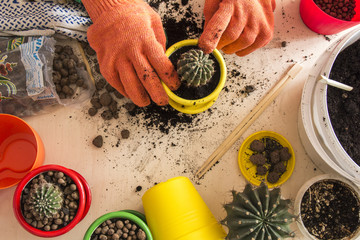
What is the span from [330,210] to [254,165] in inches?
11.7

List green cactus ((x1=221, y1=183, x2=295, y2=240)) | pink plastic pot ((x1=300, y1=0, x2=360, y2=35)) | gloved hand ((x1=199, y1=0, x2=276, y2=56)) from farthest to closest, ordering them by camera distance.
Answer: pink plastic pot ((x1=300, y1=0, x2=360, y2=35)) → gloved hand ((x1=199, y1=0, x2=276, y2=56)) → green cactus ((x1=221, y1=183, x2=295, y2=240))

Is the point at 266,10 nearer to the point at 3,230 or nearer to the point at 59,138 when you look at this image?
the point at 59,138

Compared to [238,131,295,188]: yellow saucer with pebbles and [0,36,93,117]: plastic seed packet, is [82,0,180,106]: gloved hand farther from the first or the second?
[238,131,295,188]: yellow saucer with pebbles

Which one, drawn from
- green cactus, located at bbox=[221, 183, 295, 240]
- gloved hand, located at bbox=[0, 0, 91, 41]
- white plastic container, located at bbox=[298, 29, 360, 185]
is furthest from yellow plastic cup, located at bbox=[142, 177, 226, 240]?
gloved hand, located at bbox=[0, 0, 91, 41]

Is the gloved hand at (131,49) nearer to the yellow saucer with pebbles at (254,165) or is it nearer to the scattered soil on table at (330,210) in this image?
the yellow saucer with pebbles at (254,165)

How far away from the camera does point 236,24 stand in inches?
39.1

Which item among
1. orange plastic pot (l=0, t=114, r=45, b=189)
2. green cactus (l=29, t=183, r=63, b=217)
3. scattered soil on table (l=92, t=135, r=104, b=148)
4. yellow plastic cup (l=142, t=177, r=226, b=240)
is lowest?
orange plastic pot (l=0, t=114, r=45, b=189)

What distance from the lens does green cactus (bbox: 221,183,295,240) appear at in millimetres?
856

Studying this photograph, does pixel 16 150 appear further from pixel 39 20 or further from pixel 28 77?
pixel 39 20

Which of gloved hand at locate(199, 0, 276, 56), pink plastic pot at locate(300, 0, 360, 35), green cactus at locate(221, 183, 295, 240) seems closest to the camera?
green cactus at locate(221, 183, 295, 240)

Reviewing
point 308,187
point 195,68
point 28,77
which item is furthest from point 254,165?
point 28,77

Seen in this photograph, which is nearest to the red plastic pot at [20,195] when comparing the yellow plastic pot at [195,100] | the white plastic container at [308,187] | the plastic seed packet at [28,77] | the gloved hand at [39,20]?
the plastic seed packet at [28,77]

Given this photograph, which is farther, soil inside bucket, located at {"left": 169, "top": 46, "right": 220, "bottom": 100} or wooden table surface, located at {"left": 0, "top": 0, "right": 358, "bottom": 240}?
wooden table surface, located at {"left": 0, "top": 0, "right": 358, "bottom": 240}

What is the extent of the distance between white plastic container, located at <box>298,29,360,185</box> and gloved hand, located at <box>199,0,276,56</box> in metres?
0.21
